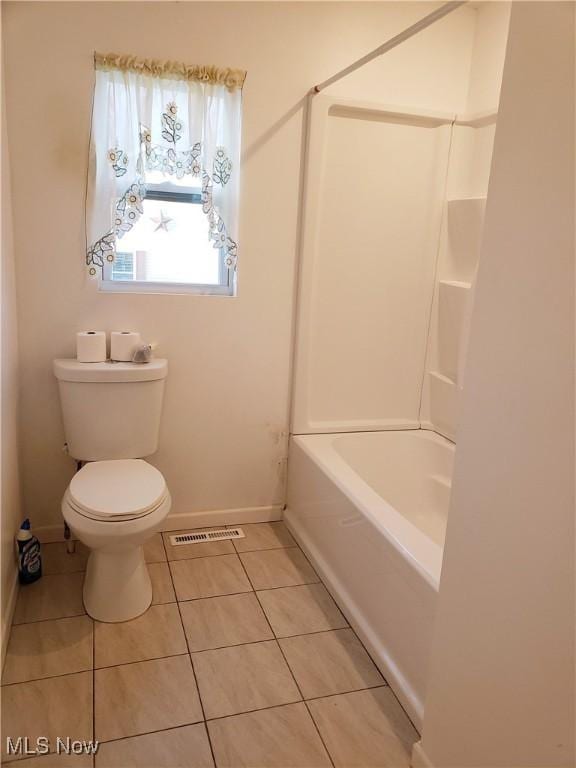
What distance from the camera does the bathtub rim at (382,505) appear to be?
1.66 meters

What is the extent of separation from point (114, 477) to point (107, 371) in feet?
1.37

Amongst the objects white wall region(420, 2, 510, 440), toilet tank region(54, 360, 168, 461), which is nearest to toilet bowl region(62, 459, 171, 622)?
toilet tank region(54, 360, 168, 461)

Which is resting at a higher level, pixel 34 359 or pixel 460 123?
pixel 460 123

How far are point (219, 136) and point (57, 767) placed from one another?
2.15 meters

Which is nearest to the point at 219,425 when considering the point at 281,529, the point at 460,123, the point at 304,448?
the point at 304,448

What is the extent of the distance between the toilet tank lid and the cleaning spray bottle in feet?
1.98

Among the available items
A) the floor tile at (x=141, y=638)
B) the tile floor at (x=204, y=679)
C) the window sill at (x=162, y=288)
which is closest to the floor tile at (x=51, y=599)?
the tile floor at (x=204, y=679)

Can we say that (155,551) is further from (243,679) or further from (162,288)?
(162,288)

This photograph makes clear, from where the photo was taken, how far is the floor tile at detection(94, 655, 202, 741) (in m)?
1.57

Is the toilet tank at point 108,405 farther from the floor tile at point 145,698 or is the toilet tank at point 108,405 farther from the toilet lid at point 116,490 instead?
the floor tile at point 145,698

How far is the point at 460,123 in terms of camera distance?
2.52 meters

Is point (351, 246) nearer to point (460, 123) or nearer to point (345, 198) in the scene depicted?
point (345, 198)

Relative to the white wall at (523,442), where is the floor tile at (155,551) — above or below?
below

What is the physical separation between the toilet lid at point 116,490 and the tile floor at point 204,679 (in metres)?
0.45
